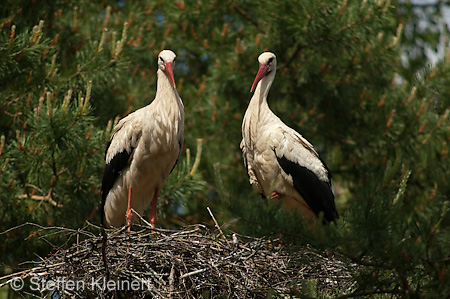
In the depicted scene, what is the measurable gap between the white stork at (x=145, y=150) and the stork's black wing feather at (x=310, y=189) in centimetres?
94

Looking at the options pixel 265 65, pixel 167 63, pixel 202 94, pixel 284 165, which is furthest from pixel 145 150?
pixel 202 94

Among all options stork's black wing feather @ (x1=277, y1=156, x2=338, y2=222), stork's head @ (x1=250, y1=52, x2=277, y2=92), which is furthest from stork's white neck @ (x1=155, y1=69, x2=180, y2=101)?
stork's black wing feather @ (x1=277, y1=156, x2=338, y2=222)

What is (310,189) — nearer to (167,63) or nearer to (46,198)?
(167,63)

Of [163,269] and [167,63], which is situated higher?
[167,63]

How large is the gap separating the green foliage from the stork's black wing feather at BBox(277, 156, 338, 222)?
1.47 ft

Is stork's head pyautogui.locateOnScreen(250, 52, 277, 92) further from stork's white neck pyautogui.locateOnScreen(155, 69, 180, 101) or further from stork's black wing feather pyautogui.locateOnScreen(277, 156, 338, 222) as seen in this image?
stork's black wing feather pyautogui.locateOnScreen(277, 156, 338, 222)

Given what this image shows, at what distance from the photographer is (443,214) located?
3125mm

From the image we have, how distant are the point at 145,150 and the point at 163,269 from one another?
1255mm

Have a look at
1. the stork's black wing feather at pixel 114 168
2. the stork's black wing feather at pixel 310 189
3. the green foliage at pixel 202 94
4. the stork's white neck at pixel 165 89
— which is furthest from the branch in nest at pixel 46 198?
the stork's black wing feather at pixel 310 189

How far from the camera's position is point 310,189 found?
573 centimetres

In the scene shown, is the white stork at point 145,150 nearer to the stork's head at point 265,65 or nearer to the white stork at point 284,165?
the white stork at point 284,165

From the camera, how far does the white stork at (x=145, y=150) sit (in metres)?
5.55

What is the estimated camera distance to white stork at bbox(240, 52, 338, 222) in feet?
18.5

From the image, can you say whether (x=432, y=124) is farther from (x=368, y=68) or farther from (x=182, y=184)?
(x=182, y=184)
